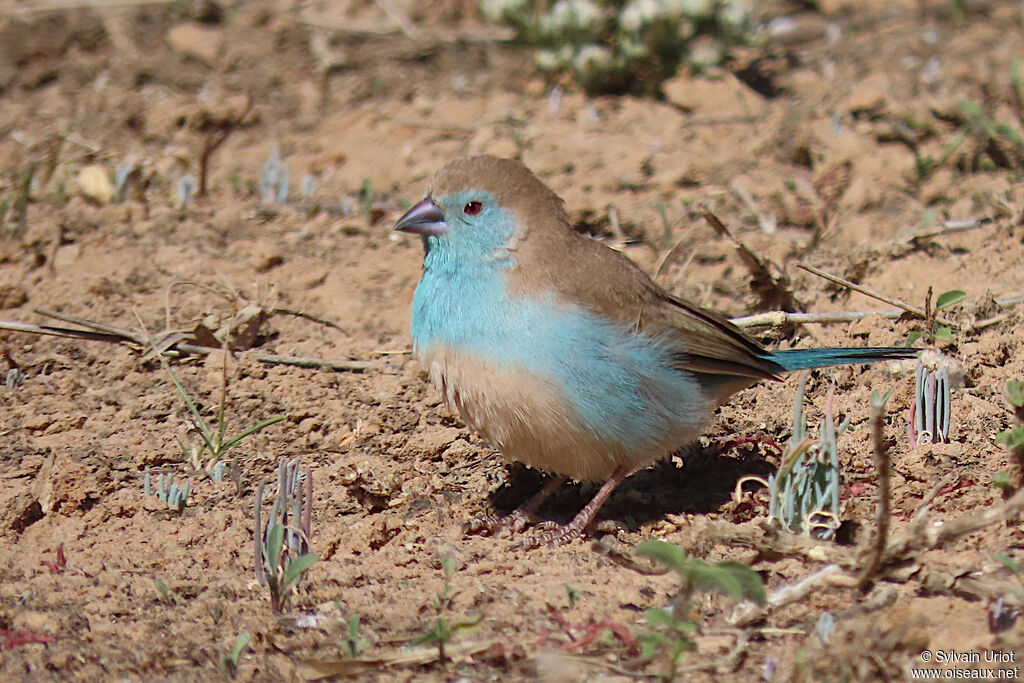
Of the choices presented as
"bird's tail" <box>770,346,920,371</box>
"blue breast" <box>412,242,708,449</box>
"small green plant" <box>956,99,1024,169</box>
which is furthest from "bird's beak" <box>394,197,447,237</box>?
"small green plant" <box>956,99,1024,169</box>

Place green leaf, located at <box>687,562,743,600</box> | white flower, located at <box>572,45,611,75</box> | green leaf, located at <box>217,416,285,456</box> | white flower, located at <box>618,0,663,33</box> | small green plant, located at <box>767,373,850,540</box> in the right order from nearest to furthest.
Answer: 1. green leaf, located at <box>687,562,743,600</box>
2. small green plant, located at <box>767,373,850,540</box>
3. green leaf, located at <box>217,416,285,456</box>
4. white flower, located at <box>618,0,663,33</box>
5. white flower, located at <box>572,45,611,75</box>

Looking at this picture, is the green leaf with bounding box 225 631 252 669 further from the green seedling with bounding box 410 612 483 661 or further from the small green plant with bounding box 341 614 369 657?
the green seedling with bounding box 410 612 483 661

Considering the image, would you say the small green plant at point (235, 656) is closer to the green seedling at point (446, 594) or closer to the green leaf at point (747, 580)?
the green seedling at point (446, 594)

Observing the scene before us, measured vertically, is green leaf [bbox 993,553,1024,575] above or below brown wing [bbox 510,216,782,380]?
below

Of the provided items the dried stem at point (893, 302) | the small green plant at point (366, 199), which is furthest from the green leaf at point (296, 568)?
the small green plant at point (366, 199)

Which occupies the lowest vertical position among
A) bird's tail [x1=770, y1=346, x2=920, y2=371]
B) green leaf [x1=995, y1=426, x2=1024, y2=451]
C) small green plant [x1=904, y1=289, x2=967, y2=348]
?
green leaf [x1=995, y1=426, x2=1024, y2=451]

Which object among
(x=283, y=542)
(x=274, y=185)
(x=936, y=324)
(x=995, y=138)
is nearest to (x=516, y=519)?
(x=283, y=542)

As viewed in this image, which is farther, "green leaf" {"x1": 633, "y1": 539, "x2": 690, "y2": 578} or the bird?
the bird
